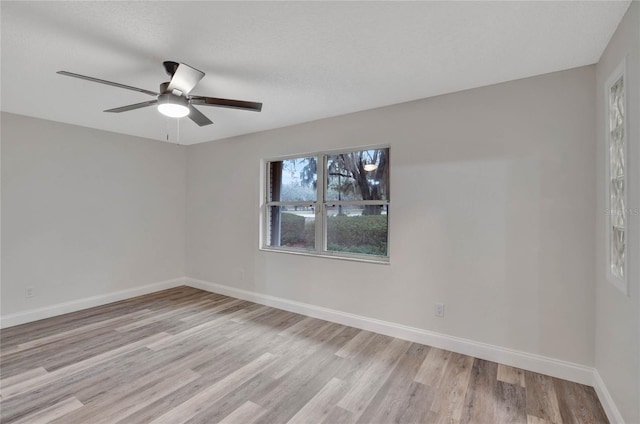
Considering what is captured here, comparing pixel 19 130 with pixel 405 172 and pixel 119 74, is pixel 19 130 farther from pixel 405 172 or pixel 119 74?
pixel 405 172

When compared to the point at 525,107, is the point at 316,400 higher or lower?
lower

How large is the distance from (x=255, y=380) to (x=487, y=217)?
7.88 ft

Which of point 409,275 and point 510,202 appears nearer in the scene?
point 510,202

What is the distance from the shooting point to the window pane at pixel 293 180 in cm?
391

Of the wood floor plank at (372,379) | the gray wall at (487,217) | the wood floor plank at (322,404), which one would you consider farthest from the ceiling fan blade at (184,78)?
the wood floor plank at (372,379)

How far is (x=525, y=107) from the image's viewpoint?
2.49m

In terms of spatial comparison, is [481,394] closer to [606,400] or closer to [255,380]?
[606,400]

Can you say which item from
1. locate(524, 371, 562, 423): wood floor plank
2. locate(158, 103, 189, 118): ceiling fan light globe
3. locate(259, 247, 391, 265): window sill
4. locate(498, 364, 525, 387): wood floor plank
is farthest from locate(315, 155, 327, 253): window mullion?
locate(524, 371, 562, 423): wood floor plank

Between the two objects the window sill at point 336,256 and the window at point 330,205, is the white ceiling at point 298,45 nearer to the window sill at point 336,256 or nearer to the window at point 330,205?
the window at point 330,205

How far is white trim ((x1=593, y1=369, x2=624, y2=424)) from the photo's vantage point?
178 cm

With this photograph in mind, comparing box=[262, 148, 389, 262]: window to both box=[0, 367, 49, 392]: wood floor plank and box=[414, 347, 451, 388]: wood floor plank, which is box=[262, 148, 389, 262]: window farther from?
box=[0, 367, 49, 392]: wood floor plank

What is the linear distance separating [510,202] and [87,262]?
5084mm

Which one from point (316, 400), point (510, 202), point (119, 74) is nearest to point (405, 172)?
point (510, 202)

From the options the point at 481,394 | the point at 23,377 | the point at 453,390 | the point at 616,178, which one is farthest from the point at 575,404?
the point at 23,377
